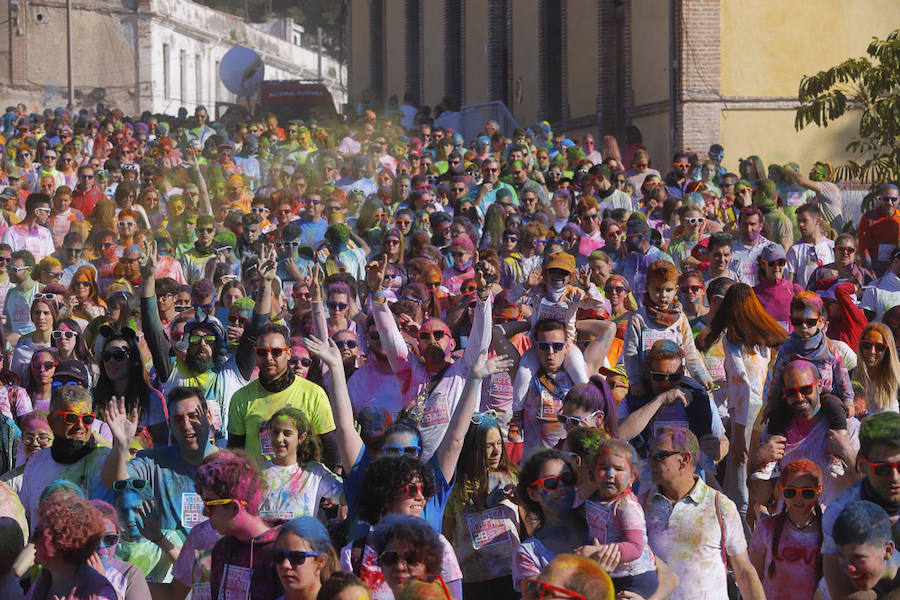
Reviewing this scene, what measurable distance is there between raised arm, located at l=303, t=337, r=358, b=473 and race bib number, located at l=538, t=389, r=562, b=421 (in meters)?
1.36

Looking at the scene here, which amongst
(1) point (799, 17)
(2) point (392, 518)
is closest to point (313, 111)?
(1) point (799, 17)

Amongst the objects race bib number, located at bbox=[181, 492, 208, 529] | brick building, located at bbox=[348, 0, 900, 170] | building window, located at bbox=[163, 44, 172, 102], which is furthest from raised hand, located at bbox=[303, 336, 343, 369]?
building window, located at bbox=[163, 44, 172, 102]

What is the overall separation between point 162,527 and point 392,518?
6.10 feet

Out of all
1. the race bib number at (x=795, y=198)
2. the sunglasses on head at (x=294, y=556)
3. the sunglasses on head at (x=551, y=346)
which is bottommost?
the sunglasses on head at (x=294, y=556)

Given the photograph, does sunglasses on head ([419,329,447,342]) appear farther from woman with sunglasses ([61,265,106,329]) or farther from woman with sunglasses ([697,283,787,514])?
woman with sunglasses ([61,265,106,329])

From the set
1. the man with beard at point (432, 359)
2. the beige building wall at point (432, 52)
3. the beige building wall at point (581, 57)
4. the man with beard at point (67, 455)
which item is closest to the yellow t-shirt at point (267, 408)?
the man with beard at point (432, 359)

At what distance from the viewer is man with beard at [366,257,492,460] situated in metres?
7.42

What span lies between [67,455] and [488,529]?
199cm

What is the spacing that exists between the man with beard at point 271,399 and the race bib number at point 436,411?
472mm

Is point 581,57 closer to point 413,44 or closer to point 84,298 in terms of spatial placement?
point 413,44

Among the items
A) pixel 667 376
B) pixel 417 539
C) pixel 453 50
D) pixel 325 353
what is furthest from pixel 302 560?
pixel 453 50

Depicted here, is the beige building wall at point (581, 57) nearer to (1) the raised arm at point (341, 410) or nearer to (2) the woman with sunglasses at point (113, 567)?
(1) the raised arm at point (341, 410)

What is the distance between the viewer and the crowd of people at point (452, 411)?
18.2 ft

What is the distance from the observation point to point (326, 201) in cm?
1484
